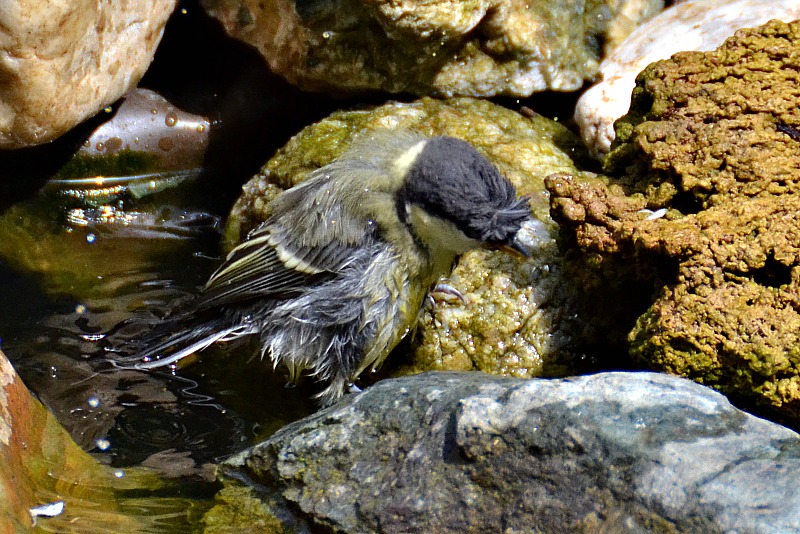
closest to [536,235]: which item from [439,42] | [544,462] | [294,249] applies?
[294,249]

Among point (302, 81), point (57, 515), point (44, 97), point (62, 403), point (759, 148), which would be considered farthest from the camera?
point (302, 81)

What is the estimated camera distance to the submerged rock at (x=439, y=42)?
15.5 ft

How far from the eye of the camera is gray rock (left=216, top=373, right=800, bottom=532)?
2.21 meters

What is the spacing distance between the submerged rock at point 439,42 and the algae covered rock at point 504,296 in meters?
0.36

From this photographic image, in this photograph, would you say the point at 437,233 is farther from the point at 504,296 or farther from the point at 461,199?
the point at 504,296

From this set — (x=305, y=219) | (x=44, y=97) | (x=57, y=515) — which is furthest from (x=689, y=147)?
(x=44, y=97)

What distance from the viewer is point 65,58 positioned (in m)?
4.09

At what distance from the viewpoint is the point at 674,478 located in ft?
7.38

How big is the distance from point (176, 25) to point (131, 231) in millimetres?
1596

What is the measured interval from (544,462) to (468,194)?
51.0 inches

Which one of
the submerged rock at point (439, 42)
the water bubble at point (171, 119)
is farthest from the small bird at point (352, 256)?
the water bubble at point (171, 119)

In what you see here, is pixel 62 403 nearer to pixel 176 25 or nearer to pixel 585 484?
pixel 585 484

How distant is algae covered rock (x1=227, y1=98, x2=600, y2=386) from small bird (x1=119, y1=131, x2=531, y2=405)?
0.27 metres

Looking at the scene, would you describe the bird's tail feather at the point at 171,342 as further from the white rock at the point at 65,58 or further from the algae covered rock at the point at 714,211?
the algae covered rock at the point at 714,211
